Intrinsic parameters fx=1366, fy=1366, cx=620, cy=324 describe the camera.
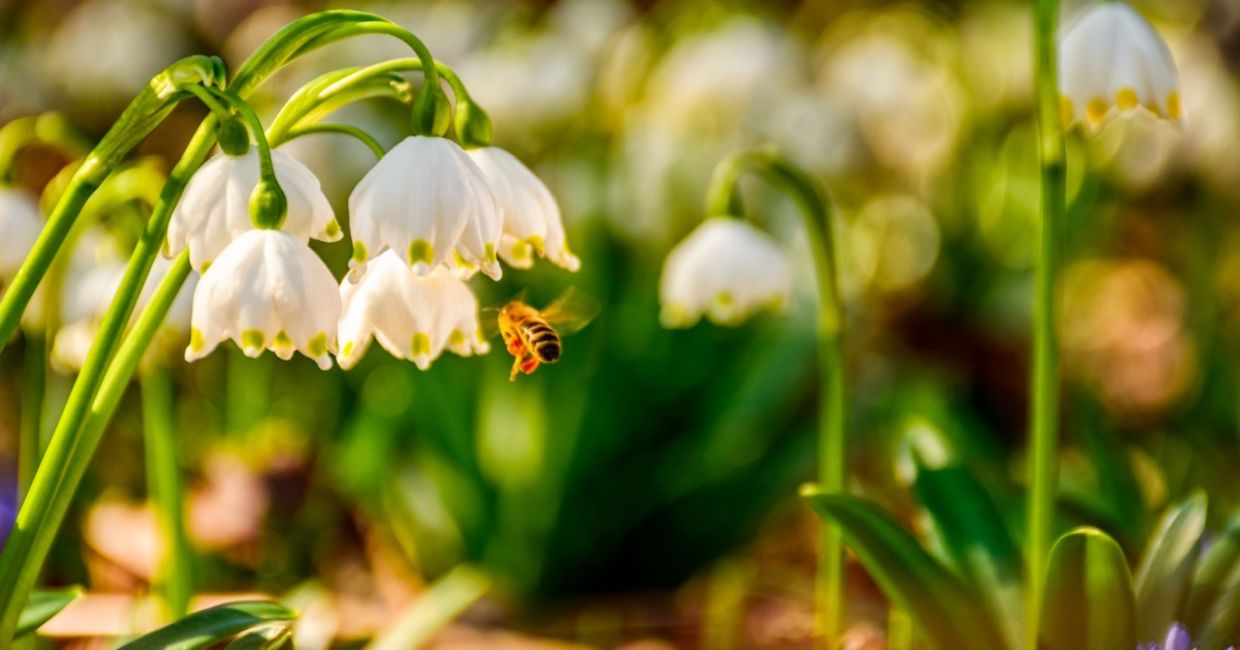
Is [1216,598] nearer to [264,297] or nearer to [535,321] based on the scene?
[535,321]

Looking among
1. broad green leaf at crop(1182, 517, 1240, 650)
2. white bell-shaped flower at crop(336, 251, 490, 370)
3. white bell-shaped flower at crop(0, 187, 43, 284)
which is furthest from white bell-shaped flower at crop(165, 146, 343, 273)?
broad green leaf at crop(1182, 517, 1240, 650)

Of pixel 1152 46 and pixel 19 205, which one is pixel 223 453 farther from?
pixel 1152 46

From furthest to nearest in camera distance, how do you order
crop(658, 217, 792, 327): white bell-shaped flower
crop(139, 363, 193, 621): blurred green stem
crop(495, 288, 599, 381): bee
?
crop(658, 217, 792, 327): white bell-shaped flower → crop(139, 363, 193, 621): blurred green stem → crop(495, 288, 599, 381): bee

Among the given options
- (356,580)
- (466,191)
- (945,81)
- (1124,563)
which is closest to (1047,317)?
(1124,563)

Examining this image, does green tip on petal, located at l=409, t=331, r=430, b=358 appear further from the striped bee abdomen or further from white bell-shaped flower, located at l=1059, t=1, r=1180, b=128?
white bell-shaped flower, located at l=1059, t=1, r=1180, b=128

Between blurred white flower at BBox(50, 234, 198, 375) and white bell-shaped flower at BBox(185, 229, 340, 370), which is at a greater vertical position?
blurred white flower at BBox(50, 234, 198, 375)

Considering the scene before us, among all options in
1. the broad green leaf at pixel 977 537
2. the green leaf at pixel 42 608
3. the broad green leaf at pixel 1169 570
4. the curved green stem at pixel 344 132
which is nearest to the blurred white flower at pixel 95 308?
the green leaf at pixel 42 608

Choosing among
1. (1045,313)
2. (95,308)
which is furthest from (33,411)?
(1045,313)

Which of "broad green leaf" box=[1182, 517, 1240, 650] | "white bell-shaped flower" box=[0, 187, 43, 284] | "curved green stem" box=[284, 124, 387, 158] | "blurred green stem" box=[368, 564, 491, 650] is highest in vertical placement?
"white bell-shaped flower" box=[0, 187, 43, 284]
